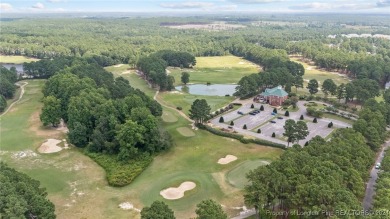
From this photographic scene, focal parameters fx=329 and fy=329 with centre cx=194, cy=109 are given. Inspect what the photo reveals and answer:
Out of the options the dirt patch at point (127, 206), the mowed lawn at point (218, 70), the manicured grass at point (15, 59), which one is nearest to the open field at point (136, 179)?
the dirt patch at point (127, 206)

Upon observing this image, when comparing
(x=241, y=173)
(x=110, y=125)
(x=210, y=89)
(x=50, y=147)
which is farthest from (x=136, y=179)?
(x=210, y=89)

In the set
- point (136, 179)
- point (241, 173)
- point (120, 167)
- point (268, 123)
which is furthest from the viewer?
point (268, 123)

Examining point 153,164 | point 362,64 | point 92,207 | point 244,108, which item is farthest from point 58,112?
point 362,64

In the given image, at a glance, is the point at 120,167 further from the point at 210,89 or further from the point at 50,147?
the point at 210,89

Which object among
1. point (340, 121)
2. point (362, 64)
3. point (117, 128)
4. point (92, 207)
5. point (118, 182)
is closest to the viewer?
point (92, 207)

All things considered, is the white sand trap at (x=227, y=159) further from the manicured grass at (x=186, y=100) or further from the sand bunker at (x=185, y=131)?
the manicured grass at (x=186, y=100)

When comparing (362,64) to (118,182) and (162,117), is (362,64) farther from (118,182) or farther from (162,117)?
(118,182)
